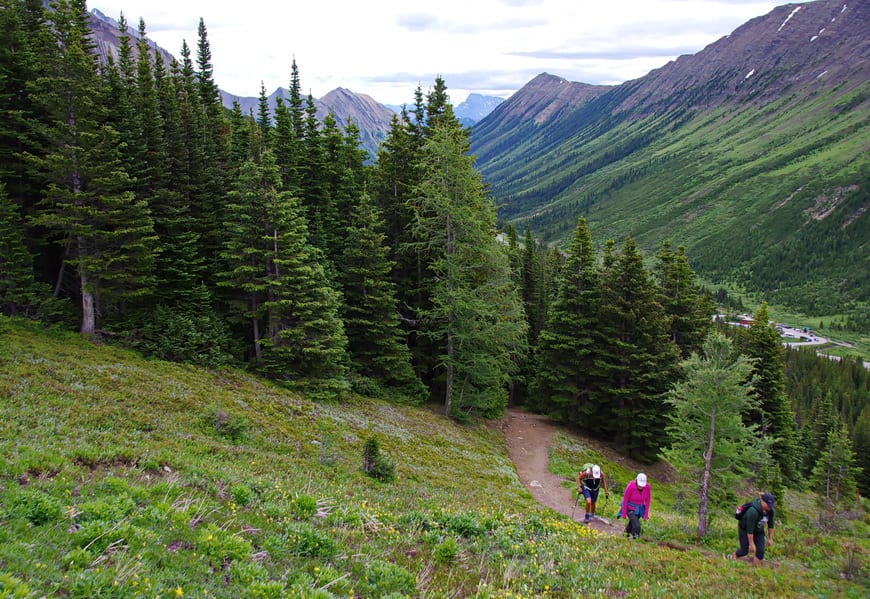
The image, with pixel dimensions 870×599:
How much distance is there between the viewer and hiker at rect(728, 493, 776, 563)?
38.9 ft

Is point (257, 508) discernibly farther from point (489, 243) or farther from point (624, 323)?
point (624, 323)

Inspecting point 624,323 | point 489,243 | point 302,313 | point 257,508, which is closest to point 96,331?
point 302,313

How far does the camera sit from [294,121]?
149 ft

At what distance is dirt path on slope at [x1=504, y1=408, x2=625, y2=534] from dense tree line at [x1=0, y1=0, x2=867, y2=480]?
2.59m

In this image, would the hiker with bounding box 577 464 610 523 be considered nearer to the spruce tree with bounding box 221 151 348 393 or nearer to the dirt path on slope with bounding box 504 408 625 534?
the dirt path on slope with bounding box 504 408 625 534

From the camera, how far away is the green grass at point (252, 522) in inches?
235

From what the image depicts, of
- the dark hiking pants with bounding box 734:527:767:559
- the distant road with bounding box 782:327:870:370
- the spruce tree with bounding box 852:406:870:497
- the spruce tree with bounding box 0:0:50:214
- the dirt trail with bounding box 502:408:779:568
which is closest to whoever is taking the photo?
the dark hiking pants with bounding box 734:527:767:559

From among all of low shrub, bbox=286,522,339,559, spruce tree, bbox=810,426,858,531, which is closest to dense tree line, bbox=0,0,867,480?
spruce tree, bbox=810,426,858,531

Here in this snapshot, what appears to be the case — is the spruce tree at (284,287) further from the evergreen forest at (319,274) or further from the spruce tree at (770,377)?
the spruce tree at (770,377)

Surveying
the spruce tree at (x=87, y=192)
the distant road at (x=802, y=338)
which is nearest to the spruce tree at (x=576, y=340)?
the spruce tree at (x=87, y=192)

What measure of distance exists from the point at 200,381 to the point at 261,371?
181 inches

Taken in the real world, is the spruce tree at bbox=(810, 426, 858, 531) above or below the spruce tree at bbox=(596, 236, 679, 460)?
below

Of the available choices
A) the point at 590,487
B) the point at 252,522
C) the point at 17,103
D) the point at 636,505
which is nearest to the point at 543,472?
the point at 590,487

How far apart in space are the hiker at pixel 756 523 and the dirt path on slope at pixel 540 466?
12.7ft
